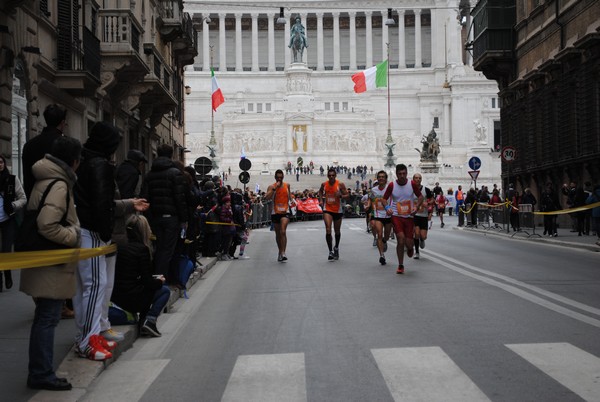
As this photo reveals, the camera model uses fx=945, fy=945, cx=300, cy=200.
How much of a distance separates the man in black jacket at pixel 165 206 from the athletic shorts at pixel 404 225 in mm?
5547

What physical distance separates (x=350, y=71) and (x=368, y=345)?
118 meters

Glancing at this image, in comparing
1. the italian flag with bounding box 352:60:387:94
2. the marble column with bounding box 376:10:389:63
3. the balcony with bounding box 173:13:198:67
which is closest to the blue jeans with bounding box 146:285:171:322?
the balcony with bounding box 173:13:198:67

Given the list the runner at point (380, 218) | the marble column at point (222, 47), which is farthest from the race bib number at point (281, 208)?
the marble column at point (222, 47)

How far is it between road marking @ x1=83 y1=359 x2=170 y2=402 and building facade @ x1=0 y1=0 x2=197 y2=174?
10.9 meters

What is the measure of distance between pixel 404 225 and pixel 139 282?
26.1 ft

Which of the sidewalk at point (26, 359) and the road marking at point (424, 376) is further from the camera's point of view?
the sidewalk at point (26, 359)

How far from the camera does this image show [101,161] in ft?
26.3

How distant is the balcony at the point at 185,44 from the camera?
44094mm

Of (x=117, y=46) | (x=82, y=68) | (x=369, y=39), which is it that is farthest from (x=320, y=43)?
(x=82, y=68)

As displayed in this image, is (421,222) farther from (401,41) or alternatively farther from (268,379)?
(401,41)

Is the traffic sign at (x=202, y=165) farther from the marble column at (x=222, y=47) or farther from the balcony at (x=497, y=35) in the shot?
the marble column at (x=222, y=47)

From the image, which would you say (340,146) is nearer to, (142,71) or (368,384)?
(142,71)

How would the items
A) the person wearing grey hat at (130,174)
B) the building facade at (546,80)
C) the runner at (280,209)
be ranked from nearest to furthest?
the person wearing grey hat at (130,174)
the runner at (280,209)
the building facade at (546,80)

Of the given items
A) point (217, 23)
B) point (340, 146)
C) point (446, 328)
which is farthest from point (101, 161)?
point (217, 23)
